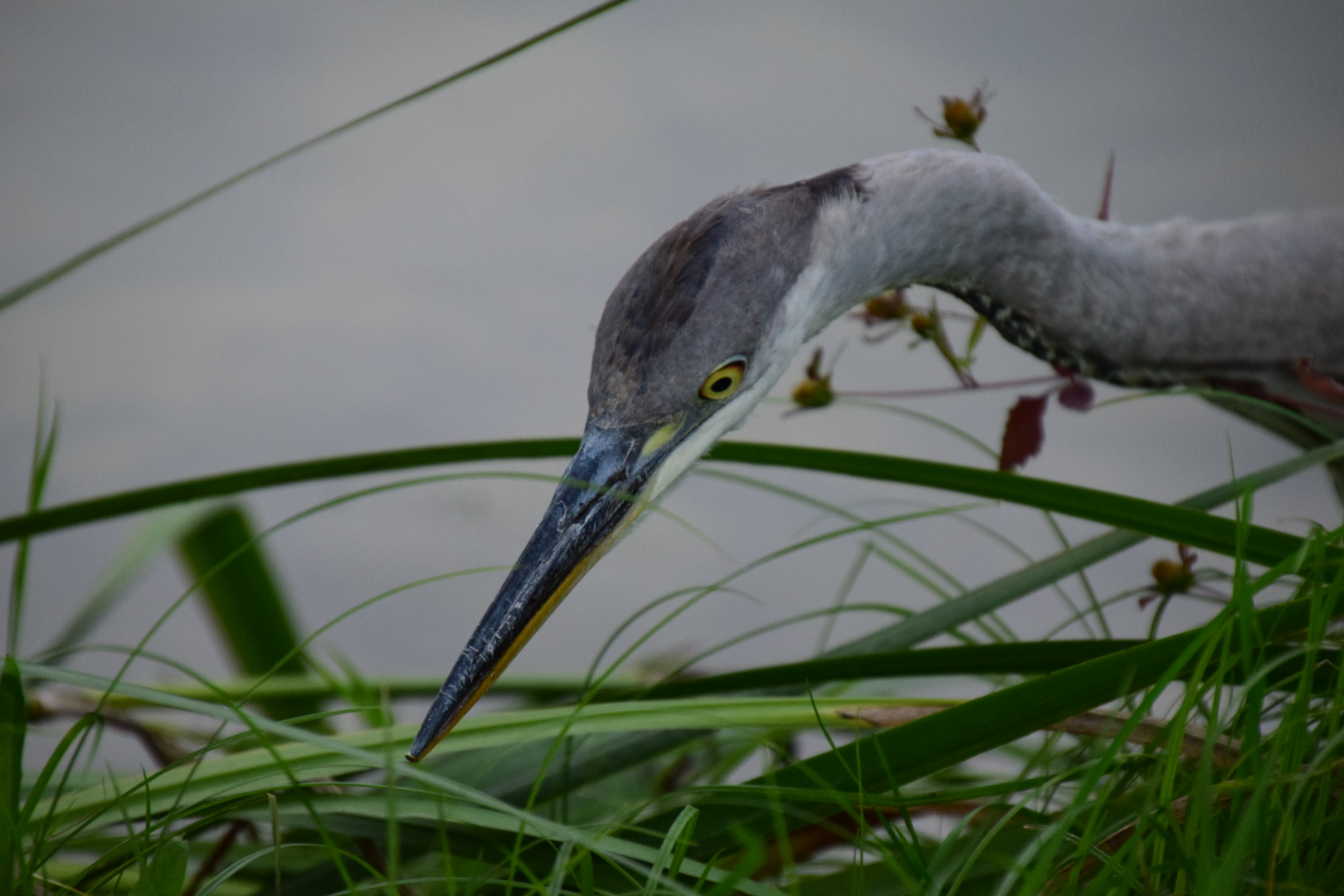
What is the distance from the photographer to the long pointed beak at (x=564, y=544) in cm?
83

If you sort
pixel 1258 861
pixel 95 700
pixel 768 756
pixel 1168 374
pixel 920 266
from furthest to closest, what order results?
pixel 95 700, pixel 1168 374, pixel 920 266, pixel 768 756, pixel 1258 861

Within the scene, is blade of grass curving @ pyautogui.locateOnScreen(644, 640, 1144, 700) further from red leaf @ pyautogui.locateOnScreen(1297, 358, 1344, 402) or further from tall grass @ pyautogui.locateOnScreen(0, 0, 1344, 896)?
red leaf @ pyautogui.locateOnScreen(1297, 358, 1344, 402)

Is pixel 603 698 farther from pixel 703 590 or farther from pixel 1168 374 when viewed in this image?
pixel 1168 374

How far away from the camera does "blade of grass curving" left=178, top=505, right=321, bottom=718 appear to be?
1.74 metres

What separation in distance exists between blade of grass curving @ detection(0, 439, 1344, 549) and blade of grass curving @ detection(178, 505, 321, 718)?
32.3 inches

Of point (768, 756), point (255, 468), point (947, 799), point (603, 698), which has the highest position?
point (255, 468)

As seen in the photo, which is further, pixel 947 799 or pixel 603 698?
pixel 603 698

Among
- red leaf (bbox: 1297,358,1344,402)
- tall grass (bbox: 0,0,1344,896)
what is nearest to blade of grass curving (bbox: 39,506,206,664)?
tall grass (bbox: 0,0,1344,896)

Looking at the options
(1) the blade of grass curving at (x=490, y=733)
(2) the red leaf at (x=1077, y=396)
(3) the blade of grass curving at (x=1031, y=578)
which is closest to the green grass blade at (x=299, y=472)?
(1) the blade of grass curving at (x=490, y=733)

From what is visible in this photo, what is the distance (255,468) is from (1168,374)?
1039 millimetres

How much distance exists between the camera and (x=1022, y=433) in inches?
40.6

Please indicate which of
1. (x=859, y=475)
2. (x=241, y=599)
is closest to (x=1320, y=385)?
(x=859, y=475)

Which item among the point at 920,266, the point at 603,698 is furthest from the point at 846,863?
the point at 920,266

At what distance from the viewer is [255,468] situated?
97 cm
